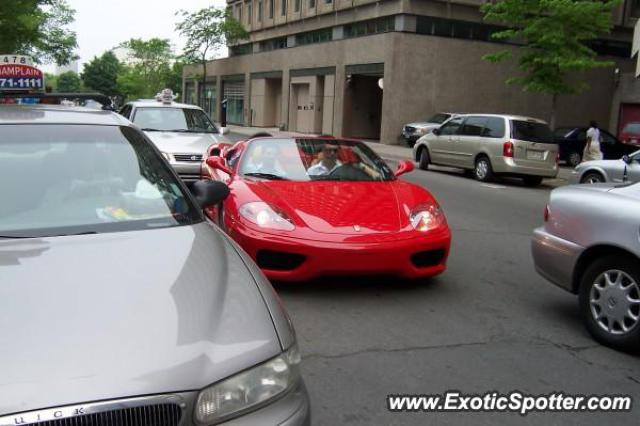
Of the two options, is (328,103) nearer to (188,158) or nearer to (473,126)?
(473,126)

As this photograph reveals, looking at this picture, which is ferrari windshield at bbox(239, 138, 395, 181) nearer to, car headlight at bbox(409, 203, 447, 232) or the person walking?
car headlight at bbox(409, 203, 447, 232)

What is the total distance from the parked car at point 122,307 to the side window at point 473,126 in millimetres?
14324

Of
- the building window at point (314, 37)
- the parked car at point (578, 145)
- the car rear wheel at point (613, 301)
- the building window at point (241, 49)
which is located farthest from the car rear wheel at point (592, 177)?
the building window at point (241, 49)

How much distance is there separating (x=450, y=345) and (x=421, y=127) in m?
25.1

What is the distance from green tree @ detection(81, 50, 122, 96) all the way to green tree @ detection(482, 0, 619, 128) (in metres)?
100

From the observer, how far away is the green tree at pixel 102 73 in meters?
114

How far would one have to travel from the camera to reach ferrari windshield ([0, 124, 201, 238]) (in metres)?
3.10

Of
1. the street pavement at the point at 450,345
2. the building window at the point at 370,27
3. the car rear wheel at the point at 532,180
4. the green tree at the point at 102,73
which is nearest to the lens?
the street pavement at the point at 450,345

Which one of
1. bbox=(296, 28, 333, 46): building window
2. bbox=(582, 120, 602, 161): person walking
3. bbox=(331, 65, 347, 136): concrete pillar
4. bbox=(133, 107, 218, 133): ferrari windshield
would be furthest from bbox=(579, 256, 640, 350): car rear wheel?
bbox=(296, 28, 333, 46): building window

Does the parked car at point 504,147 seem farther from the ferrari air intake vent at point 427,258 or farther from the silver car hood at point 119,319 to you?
the silver car hood at point 119,319

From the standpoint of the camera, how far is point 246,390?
7.09ft

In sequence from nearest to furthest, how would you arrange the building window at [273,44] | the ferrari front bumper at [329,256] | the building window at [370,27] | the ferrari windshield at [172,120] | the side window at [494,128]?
the ferrari front bumper at [329,256] → the ferrari windshield at [172,120] → the side window at [494,128] → the building window at [370,27] → the building window at [273,44]

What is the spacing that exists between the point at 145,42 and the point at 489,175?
70.2 meters

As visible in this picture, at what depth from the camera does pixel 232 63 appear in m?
52.4
